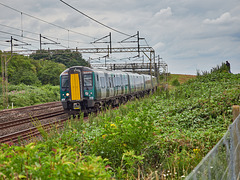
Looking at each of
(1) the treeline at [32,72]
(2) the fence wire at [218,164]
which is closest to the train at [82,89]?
(2) the fence wire at [218,164]

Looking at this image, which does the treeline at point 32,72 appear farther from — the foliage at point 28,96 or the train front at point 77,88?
the train front at point 77,88

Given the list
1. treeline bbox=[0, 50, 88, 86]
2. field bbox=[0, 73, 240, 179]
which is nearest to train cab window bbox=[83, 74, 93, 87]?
field bbox=[0, 73, 240, 179]

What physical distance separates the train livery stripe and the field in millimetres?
5440

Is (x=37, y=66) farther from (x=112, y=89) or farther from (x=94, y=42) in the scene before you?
(x=112, y=89)

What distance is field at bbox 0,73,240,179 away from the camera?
3.05 metres

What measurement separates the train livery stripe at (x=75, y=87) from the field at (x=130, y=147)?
17.8ft

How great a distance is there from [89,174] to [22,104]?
77.8 ft

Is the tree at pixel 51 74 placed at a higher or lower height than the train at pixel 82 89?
higher

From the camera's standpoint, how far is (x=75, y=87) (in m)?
15.9

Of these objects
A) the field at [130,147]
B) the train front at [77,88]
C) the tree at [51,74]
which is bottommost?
the field at [130,147]

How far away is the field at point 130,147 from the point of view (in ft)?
10.0

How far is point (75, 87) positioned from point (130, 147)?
1073cm

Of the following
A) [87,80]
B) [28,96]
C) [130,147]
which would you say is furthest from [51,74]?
[130,147]

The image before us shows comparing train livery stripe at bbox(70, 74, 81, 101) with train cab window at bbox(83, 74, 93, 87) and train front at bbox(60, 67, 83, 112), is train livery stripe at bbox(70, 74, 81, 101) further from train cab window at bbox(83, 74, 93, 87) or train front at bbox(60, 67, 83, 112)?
train cab window at bbox(83, 74, 93, 87)
